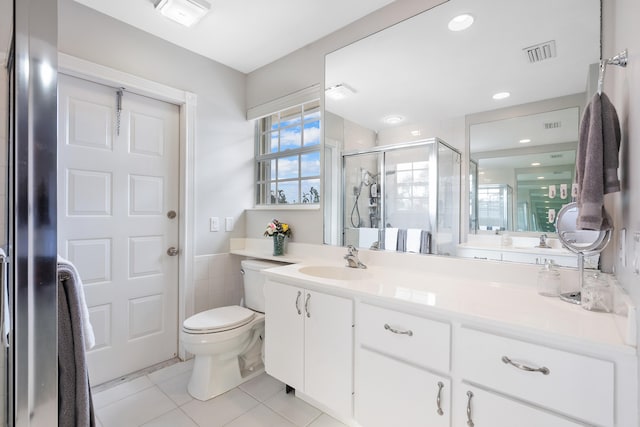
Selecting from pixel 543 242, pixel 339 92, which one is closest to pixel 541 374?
pixel 543 242

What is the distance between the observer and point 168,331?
225 centimetres

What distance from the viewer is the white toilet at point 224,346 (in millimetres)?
1778

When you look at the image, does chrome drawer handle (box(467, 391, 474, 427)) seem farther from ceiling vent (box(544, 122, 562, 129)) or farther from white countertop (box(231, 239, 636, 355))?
ceiling vent (box(544, 122, 562, 129))

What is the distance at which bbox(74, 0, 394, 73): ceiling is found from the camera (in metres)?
1.81

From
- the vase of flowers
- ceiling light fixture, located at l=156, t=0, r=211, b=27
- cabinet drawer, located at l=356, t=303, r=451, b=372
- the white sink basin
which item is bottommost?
cabinet drawer, located at l=356, t=303, r=451, b=372

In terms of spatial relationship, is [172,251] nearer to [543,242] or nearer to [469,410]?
[469,410]

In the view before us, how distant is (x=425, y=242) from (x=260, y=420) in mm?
1353

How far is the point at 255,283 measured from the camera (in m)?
2.19

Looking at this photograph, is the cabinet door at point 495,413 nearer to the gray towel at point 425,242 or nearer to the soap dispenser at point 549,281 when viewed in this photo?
the soap dispenser at point 549,281

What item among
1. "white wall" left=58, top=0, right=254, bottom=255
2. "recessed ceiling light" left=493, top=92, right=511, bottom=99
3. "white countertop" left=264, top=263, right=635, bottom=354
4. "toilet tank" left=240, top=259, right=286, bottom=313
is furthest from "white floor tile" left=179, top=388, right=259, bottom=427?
"recessed ceiling light" left=493, top=92, right=511, bottom=99

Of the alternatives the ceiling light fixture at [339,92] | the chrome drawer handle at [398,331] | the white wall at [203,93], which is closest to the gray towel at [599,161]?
the chrome drawer handle at [398,331]

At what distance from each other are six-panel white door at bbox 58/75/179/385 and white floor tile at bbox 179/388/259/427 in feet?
2.28

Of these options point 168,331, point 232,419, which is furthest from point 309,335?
point 168,331

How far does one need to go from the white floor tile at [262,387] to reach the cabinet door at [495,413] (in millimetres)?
1214
